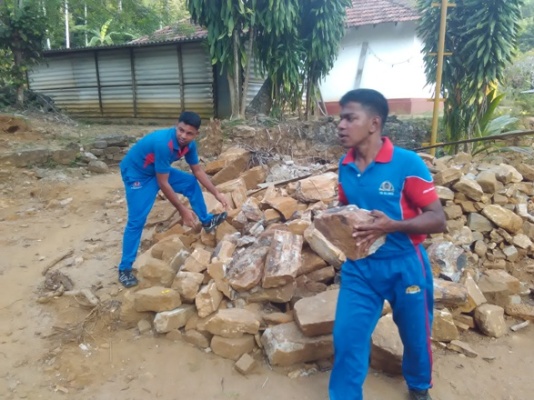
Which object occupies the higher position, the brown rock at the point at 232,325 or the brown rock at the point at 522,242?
the brown rock at the point at 522,242

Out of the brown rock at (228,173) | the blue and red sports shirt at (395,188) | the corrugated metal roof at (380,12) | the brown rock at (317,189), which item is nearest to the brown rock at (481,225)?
the brown rock at (317,189)

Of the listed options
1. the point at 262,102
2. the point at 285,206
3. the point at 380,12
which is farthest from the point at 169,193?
the point at 380,12

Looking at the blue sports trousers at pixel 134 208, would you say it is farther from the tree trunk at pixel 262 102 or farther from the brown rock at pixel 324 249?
the tree trunk at pixel 262 102

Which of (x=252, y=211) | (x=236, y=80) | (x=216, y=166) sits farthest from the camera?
(x=236, y=80)

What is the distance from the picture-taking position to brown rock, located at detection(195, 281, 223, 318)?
3104 millimetres

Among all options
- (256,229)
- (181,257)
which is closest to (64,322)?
(181,257)

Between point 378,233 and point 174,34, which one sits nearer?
point 378,233

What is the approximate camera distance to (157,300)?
3150 mm

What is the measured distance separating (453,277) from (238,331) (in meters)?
1.80

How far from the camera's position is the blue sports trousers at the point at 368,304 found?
6.68 feet

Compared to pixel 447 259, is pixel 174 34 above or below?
above

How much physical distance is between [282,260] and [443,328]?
1251mm

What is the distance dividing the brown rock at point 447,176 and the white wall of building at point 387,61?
889 centimetres

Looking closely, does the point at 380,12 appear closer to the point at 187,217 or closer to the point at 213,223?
the point at 213,223
